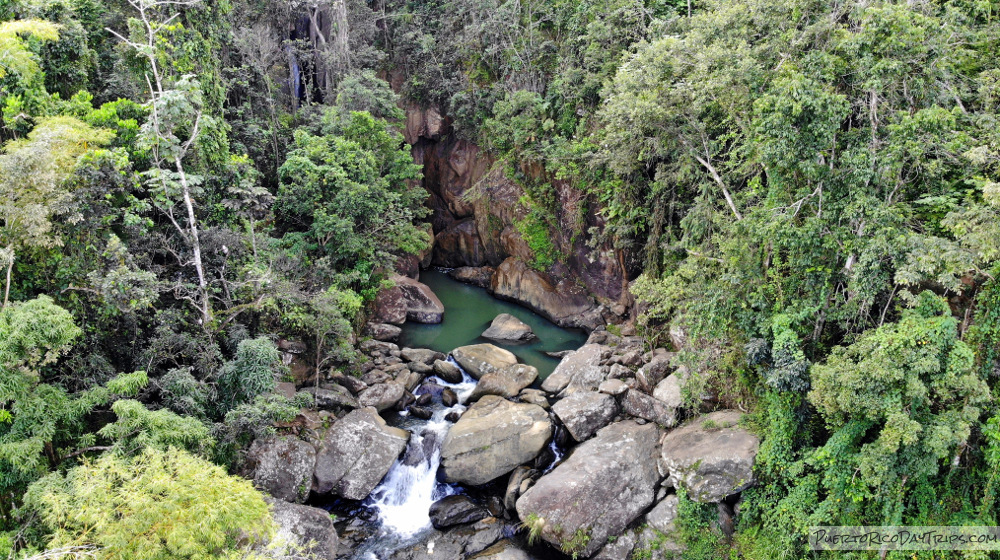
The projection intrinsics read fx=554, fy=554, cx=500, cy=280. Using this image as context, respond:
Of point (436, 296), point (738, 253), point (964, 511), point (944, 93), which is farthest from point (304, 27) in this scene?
point (964, 511)

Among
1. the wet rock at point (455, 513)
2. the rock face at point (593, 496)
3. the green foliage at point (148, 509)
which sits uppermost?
the green foliage at point (148, 509)

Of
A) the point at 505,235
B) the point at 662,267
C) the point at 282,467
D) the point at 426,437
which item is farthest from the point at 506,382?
the point at 505,235

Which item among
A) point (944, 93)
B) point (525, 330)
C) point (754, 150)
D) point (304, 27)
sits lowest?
point (525, 330)

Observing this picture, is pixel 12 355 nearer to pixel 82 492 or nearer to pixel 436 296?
pixel 82 492

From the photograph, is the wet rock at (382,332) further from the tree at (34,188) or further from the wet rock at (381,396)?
the tree at (34,188)

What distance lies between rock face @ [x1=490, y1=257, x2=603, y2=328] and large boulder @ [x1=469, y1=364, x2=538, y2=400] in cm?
484

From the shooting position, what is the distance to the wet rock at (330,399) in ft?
51.9

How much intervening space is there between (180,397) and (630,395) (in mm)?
10760

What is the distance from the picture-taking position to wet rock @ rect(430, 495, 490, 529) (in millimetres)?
13438

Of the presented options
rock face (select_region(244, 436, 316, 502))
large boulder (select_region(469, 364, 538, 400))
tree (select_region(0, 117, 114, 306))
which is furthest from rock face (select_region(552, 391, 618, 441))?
tree (select_region(0, 117, 114, 306))

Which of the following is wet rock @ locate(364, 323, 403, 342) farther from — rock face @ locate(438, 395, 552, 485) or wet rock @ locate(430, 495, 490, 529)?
wet rock @ locate(430, 495, 490, 529)

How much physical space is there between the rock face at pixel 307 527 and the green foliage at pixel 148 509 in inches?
110

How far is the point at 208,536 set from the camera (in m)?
7.82

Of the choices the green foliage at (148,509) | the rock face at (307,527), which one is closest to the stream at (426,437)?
the rock face at (307,527)
